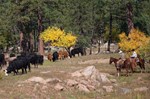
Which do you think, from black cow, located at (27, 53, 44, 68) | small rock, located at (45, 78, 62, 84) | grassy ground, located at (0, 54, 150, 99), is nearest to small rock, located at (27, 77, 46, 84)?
small rock, located at (45, 78, 62, 84)

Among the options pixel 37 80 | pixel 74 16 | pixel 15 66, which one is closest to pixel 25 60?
pixel 15 66

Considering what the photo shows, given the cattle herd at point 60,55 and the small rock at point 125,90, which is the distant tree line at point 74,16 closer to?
the cattle herd at point 60,55

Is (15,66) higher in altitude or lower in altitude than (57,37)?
higher

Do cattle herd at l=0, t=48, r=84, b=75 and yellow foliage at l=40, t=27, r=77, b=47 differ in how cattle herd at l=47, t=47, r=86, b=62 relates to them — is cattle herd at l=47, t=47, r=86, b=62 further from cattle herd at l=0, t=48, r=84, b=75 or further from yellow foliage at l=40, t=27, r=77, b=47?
yellow foliage at l=40, t=27, r=77, b=47

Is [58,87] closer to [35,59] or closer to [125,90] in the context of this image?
[125,90]

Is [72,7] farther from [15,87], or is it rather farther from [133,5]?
[15,87]

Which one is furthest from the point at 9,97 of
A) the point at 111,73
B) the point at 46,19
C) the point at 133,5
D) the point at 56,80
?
the point at 46,19

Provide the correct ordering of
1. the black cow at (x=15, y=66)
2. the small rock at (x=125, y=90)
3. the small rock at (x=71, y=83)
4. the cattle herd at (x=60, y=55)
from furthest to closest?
the cattle herd at (x=60, y=55)
the black cow at (x=15, y=66)
the small rock at (x=71, y=83)
the small rock at (x=125, y=90)

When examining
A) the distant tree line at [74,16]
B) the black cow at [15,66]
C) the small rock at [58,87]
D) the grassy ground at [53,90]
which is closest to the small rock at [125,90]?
the grassy ground at [53,90]

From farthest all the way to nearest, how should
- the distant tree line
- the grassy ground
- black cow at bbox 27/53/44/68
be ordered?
the distant tree line
black cow at bbox 27/53/44/68
the grassy ground

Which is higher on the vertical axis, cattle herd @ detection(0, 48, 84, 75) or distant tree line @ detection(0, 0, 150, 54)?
distant tree line @ detection(0, 0, 150, 54)

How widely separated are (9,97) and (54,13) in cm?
4429

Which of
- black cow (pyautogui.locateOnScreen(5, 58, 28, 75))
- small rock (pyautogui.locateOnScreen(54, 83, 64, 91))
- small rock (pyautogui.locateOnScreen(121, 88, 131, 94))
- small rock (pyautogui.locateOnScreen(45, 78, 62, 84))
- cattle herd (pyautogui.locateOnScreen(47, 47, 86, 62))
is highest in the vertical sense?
black cow (pyautogui.locateOnScreen(5, 58, 28, 75))

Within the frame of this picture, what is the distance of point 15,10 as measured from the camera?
226 feet
